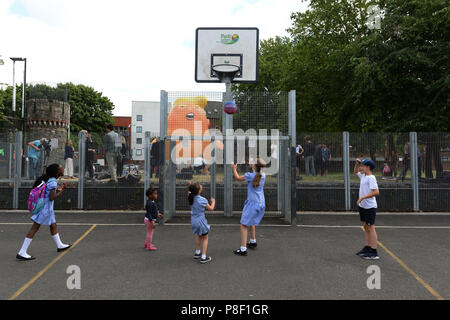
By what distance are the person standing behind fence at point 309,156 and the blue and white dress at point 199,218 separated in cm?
590

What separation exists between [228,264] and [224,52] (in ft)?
21.9

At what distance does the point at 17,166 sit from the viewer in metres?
10.9

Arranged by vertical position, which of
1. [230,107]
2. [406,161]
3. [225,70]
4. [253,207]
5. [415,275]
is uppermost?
[225,70]

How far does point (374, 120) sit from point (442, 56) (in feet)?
14.4

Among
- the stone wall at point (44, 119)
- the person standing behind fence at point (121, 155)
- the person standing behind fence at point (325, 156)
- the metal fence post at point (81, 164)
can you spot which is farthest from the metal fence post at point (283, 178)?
the stone wall at point (44, 119)

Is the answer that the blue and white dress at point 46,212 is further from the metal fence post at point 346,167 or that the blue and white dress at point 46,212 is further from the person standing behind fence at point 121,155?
the metal fence post at point 346,167

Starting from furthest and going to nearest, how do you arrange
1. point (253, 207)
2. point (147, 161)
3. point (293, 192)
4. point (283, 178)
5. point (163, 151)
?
point (147, 161)
point (283, 178)
point (163, 151)
point (293, 192)
point (253, 207)

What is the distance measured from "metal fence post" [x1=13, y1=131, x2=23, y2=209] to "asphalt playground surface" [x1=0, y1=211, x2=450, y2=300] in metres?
2.21

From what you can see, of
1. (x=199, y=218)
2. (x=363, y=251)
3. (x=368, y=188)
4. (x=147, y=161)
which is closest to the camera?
(x=199, y=218)

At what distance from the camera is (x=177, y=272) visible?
500cm

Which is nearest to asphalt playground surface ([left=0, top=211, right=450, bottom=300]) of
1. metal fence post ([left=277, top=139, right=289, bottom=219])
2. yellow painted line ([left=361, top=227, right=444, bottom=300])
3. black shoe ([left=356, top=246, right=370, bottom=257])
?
yellow painted line ([left=361, top=227, right=444, bottom=300])

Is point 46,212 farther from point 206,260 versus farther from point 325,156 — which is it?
point 325,156

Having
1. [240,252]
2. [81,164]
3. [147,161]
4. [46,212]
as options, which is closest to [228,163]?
[147,161]
